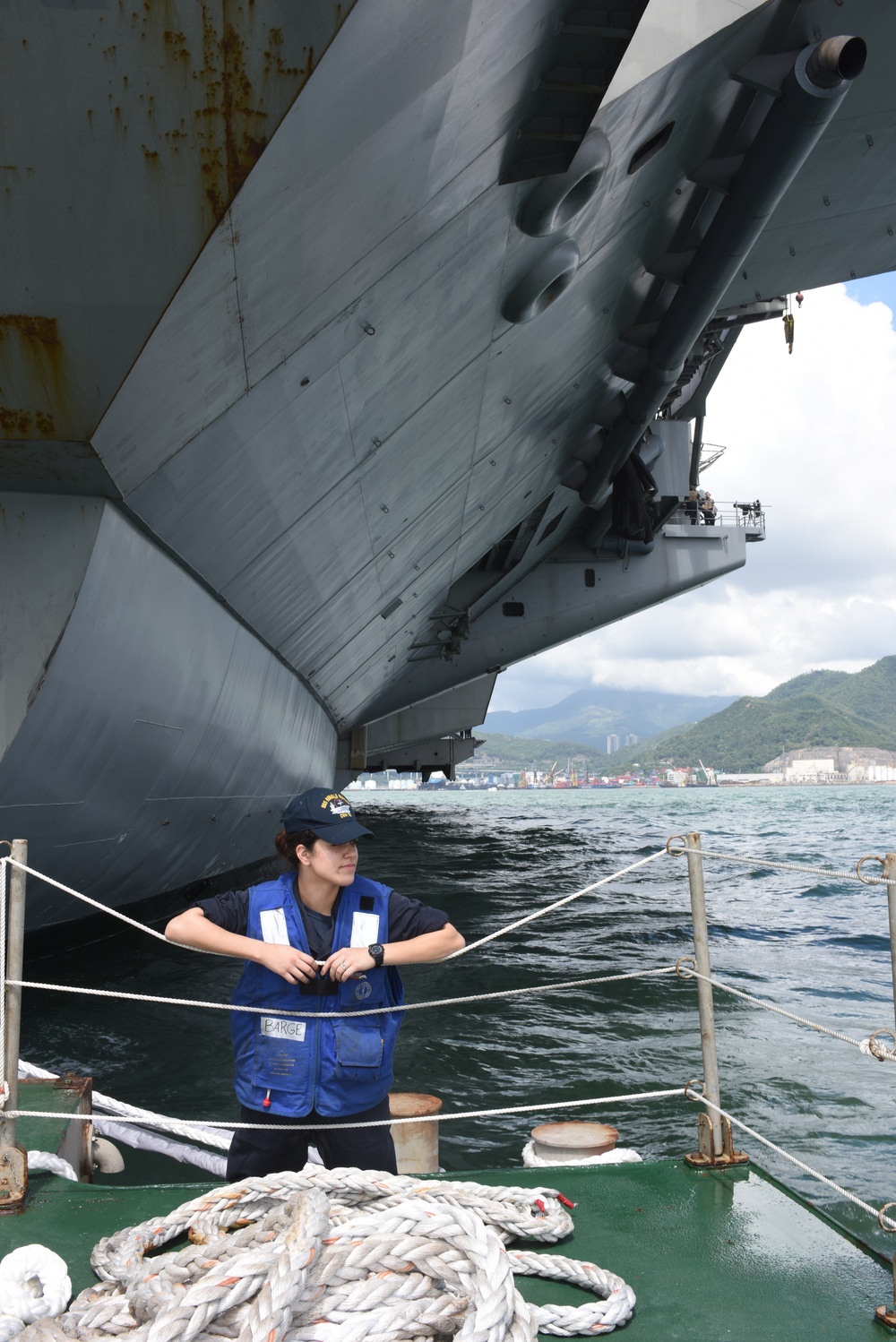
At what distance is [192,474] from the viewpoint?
5648mm

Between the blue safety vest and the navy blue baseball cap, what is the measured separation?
22cm

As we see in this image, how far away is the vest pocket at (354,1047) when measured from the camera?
283cm

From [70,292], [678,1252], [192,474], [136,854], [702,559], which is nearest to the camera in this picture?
[678,1252]

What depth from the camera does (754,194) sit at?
7598 mm

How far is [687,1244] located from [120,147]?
429 centimetres

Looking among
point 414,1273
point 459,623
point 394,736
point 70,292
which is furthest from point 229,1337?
point 394,736

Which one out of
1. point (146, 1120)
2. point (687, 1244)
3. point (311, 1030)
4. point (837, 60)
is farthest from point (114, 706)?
point (837, 60)

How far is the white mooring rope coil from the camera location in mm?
1897

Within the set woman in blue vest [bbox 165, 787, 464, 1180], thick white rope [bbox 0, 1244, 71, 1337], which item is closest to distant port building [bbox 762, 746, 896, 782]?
woman in blue vest [bbox 165, 787, 464, 1180]

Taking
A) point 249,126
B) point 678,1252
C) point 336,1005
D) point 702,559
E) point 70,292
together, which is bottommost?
point 678,1252

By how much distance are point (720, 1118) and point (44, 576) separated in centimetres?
430

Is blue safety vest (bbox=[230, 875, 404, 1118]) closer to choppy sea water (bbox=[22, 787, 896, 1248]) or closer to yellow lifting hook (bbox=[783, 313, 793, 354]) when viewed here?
choppy sea water (bbox=[22, 787, 896, 1248])

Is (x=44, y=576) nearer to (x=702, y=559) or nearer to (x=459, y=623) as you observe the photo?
(x=459, y=623)

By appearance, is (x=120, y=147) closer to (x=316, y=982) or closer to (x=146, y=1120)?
(x=316, y=982)
